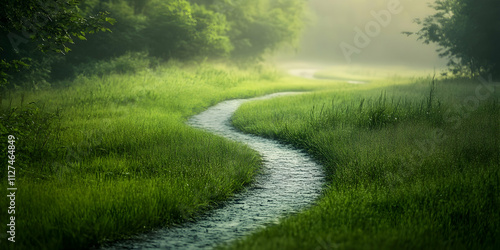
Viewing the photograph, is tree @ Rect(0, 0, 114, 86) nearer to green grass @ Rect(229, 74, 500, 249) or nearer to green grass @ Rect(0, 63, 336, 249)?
green grass @ Rect(0, 63, 336, 249)

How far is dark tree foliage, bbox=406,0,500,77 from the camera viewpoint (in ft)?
61.6

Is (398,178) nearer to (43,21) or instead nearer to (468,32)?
(43,21)

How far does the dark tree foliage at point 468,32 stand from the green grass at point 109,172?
16674mm

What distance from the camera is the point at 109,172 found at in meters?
6.68

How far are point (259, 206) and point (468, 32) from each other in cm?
1906

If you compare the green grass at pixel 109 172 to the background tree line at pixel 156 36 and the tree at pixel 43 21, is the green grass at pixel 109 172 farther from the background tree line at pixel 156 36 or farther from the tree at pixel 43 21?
the background tree line at pixel 156 36

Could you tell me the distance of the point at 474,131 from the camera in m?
8.58

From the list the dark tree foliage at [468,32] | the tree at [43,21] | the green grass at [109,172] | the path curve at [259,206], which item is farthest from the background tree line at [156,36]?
the dark tree foliage at [468,32]

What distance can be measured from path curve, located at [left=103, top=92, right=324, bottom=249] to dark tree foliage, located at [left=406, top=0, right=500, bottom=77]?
15323 millimetres

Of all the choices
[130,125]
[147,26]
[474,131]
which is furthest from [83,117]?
[147,26]

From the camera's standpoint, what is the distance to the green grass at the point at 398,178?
4270mm

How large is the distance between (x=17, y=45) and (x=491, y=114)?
61.8ft

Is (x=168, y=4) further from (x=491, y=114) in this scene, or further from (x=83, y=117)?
(x=491, y=114)

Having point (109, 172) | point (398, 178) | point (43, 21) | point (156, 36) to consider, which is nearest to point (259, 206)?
point (398, 178)
